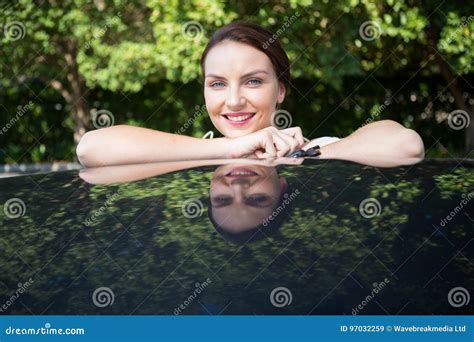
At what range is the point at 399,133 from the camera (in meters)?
2.29

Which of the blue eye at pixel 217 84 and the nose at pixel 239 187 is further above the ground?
the nose at pixel 239 187

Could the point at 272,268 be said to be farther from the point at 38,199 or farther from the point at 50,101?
the point at 50,101

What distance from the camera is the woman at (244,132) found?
2260 millimetres

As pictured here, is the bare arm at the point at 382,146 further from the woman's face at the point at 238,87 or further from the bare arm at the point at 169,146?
the woman's face at the point at 238,87

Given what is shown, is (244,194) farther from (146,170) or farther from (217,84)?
(217,84)

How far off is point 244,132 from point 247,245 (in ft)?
4.17

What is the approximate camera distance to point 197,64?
13953mm

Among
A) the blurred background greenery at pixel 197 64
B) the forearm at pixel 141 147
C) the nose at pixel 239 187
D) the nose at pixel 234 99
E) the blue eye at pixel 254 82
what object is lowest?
the blurred background greenery at pixel 197 64

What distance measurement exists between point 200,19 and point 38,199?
1157 centimetres

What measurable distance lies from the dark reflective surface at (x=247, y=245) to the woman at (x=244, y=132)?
0.84 feet

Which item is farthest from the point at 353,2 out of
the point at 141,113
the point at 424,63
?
the point at 141,113

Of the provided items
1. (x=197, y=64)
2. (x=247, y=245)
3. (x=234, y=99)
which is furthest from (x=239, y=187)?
(x=197, y=64)

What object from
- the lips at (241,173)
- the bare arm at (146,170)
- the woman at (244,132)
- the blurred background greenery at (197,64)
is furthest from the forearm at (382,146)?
the blurred background greenery at (197,64)

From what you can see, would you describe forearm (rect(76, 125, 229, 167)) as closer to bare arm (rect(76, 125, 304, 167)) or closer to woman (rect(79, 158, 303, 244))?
bare arm (rect(76, 125, 304, 167))
